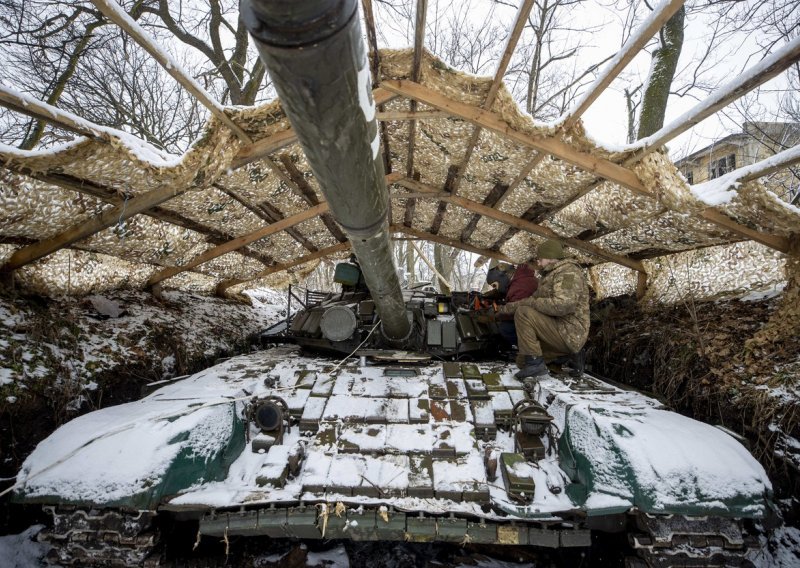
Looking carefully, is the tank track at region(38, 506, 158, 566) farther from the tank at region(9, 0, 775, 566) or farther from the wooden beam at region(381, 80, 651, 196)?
the wooden beam at region(381, 80, 651, 196)

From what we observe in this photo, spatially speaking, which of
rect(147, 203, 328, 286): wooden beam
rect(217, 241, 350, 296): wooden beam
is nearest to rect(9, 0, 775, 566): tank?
rect(147, 203, 328, 286): wooden beam

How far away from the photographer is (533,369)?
3.90 m

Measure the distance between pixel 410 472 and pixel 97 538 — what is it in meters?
1.90

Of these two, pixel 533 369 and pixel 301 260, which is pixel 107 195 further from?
pixel 301 260

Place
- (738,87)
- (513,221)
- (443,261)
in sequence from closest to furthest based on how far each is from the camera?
1. (738,87)
2. (513,221)
3. (443,261)

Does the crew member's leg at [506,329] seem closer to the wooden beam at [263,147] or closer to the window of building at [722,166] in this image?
the wooden beam at [263,147]

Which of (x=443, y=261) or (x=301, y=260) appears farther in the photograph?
(x=443, y=261)

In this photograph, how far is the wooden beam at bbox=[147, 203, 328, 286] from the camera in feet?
21.2

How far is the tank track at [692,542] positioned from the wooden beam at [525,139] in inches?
123

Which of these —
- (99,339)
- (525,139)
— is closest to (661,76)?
(525,139)

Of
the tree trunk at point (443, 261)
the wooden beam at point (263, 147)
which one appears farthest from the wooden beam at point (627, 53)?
the tree trunk at point (443, 261)

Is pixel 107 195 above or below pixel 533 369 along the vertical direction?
above

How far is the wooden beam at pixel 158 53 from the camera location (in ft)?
7.97

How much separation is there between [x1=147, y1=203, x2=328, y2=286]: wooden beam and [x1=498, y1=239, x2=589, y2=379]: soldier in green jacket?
3.59m
